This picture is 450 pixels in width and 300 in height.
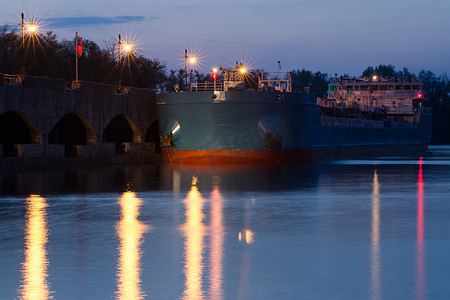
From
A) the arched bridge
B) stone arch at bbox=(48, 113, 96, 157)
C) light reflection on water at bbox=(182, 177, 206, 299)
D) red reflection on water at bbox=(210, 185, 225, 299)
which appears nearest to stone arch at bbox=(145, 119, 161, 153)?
the arched bridge

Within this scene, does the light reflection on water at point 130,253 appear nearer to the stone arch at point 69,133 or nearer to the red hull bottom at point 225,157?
the red hull bottom at point 225,157

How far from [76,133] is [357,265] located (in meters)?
42.6

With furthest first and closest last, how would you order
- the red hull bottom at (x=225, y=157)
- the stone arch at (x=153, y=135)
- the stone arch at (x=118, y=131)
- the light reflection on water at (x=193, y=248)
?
the stone arch at (x=153, y=135) → the stone arch at (x=118, y=131) → the red hull bottom at (x=225, y=157) → the light reflection on water at (x=193, y=248)

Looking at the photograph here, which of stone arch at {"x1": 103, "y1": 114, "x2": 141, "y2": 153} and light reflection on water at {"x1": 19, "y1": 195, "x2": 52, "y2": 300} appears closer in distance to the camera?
light reflection on water at {"x1": 19, "y1": 195, "x2": 52, "y2": 300}

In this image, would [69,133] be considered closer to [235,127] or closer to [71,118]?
[71,118]

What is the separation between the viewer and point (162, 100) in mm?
51406

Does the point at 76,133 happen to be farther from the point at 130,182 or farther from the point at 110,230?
the point at 110,230

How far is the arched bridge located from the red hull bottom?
404cm

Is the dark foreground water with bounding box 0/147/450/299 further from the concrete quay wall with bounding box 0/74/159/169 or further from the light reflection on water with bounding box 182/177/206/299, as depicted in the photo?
the concrete quay wall with bounding box 0/74/159/169

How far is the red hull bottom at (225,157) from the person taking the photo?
48906mm

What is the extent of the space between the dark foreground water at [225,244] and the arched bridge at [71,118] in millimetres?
15833

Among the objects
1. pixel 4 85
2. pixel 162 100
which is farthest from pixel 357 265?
pixel 162 100

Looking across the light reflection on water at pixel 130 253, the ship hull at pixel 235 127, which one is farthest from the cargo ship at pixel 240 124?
the light reflection on water at pixel 130 253

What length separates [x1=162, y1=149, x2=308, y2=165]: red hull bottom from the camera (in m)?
48.9
